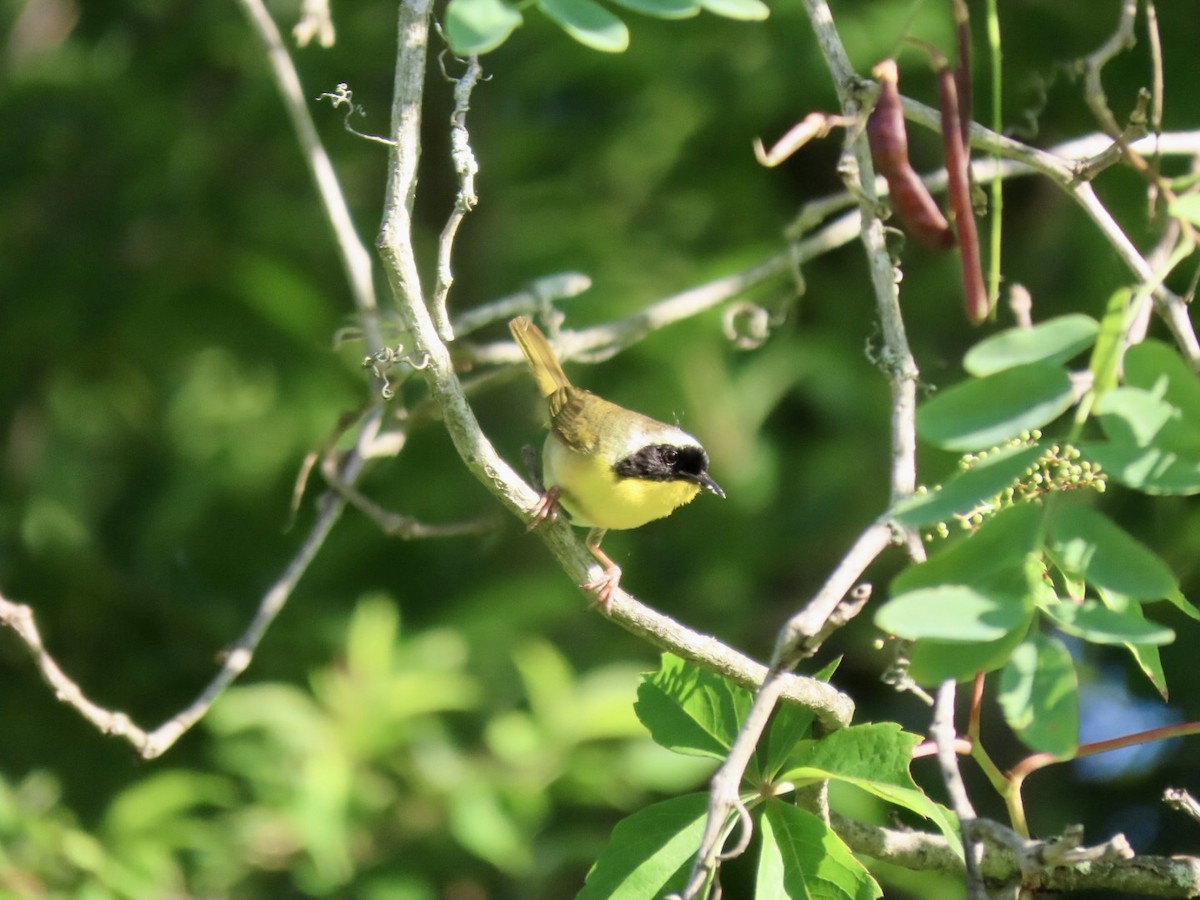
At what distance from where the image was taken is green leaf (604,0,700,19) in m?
1.71

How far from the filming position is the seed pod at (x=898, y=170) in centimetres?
197

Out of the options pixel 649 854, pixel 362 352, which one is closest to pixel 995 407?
pixel 649 854

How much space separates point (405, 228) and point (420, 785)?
350 centimetres

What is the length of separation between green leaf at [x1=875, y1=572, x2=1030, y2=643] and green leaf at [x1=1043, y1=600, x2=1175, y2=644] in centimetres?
Result: 6

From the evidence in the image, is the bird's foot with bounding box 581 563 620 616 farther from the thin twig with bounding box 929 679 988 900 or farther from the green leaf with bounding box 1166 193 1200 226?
the green leaf with bounding box 1166 193 1200 226

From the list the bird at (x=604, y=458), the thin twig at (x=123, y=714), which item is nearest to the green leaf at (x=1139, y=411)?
the thin twig at (x=123, y=714)

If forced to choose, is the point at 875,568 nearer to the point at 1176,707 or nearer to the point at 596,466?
the point at 1176,707

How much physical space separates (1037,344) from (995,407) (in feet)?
0.26

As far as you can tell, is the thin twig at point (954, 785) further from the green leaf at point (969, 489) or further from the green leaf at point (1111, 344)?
the green leaf at point (1111, 344)

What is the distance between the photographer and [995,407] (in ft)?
4.86

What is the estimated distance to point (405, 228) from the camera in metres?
1.75

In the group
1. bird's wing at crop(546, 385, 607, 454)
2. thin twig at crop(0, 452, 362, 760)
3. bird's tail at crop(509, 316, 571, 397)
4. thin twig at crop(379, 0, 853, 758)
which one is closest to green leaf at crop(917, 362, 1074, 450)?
thin twig at crop(379, 0, 853, 758)

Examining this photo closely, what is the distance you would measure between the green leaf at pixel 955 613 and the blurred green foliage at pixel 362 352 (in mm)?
3813

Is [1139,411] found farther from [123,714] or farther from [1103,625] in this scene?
[123,714]
